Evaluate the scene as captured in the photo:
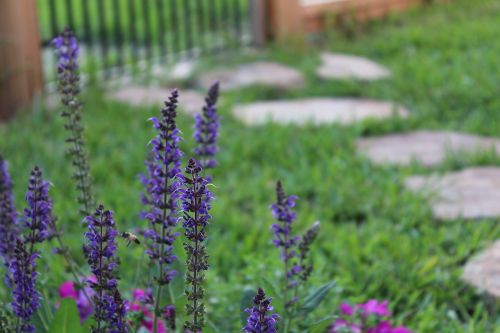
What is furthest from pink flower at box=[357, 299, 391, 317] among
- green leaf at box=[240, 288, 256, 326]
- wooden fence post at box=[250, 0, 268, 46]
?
wooden fence post at box=[250, 0, 268, 46]

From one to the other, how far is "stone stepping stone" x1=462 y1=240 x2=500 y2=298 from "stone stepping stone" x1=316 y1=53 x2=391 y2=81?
3034 mm

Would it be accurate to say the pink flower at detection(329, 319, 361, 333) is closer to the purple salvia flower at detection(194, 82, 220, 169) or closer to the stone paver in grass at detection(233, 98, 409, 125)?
the purple salvia flower at detection(194, 82, 220, 169)

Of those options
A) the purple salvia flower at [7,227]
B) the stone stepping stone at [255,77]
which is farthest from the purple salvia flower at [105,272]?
the stone stepping stone at [255,77]

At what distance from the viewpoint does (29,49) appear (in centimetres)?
534

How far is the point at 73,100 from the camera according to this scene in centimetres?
207

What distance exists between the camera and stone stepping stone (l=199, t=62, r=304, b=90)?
19.5 ft

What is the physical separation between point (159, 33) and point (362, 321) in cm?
470

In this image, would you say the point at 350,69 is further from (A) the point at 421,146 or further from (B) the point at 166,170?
(B) the point at 166,170

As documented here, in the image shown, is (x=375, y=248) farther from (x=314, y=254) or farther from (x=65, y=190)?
(x=65, y=190)

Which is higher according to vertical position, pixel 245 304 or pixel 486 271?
pixel 245 304

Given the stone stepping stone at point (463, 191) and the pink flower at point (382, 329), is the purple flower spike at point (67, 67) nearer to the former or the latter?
the pink flower at point (382, 329)

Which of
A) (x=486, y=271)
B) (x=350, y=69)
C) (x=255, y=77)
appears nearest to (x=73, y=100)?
(x=486, y=271)

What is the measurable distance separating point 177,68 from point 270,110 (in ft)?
5.18

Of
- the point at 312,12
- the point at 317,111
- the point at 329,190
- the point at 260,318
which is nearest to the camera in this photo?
the point at 260,318
